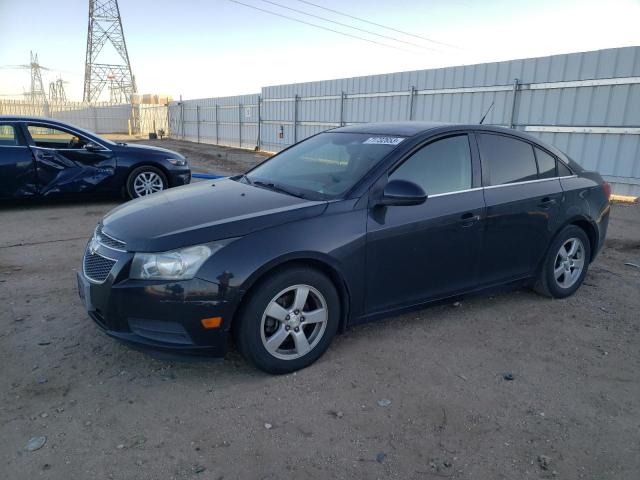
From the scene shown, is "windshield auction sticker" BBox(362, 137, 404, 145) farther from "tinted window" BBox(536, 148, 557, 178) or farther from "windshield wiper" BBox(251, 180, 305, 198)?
"tinted window" BBox(536, 148, 557, 178)

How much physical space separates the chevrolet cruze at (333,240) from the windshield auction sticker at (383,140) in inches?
0.6

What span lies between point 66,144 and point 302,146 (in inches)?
206

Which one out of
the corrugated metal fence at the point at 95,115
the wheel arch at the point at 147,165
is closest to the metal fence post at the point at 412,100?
the wheel arch at the point at 147,165

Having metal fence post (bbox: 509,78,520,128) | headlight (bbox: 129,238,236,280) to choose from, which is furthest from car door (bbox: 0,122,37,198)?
metal fence post (bbox: 509,78,520,128)

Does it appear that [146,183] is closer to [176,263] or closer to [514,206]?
[176,263]

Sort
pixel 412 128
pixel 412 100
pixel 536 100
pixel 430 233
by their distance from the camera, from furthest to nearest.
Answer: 1. pixel 412 100
2. pixel 536 100
3. pixel 412 128
4. pixel 430 233

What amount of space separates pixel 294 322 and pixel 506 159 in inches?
91.9

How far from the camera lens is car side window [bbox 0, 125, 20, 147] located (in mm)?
7344

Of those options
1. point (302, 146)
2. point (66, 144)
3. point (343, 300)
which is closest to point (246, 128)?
point (66, 144)

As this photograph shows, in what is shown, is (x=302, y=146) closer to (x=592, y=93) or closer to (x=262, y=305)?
(x=262, y=305)

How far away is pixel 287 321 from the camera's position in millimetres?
Answer: 3055

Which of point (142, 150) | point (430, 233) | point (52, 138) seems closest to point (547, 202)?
point (430, 233)

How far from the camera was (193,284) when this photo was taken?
110 inches

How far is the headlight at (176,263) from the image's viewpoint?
280cm
